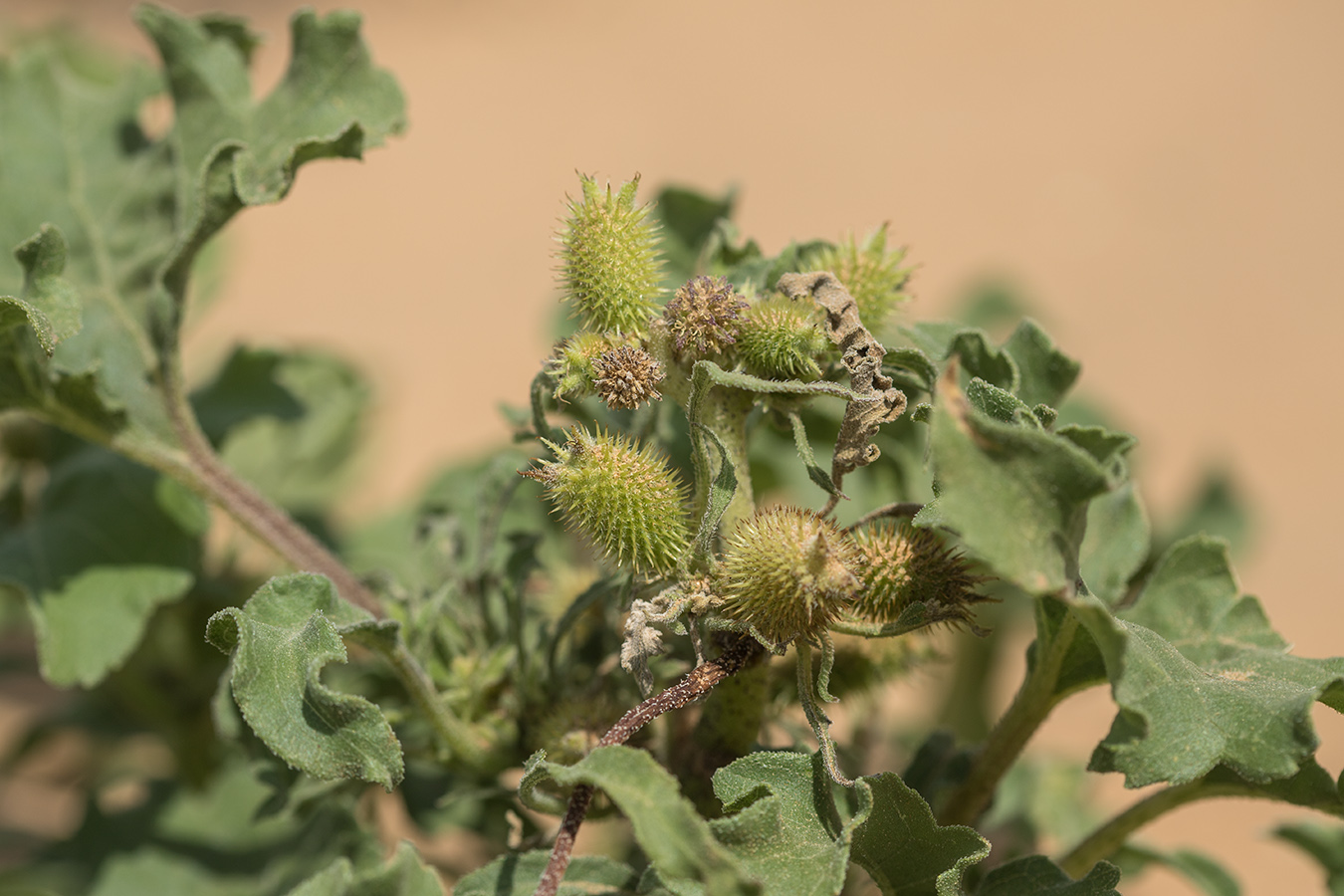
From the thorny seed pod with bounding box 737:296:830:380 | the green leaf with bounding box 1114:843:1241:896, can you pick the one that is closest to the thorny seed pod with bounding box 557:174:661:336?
the thorny seed pod with bounding box 737:296:830:380

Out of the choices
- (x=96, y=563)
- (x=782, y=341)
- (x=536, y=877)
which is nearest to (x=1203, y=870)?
(x=536, y=877)

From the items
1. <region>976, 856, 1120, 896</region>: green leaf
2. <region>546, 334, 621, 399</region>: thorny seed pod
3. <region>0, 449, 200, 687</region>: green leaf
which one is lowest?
<region>0, 449, 200, 687</region>: green leaf

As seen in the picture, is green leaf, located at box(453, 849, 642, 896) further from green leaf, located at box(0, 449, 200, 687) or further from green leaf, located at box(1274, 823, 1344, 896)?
green leaf, located at box(1274, 823, 1344, 896)

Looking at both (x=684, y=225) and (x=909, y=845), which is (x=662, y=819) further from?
(x=684, y=225)

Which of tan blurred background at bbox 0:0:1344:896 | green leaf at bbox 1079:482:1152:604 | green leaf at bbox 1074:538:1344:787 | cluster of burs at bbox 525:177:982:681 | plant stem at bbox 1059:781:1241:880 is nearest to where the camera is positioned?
green leaf at bbox 1074:538:1344:787

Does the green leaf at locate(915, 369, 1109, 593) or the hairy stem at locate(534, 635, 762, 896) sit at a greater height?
the green leaf at locate(915, 369, 1109, 593)

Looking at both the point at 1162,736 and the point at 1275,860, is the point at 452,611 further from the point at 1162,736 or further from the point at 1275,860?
the point at 1275,860

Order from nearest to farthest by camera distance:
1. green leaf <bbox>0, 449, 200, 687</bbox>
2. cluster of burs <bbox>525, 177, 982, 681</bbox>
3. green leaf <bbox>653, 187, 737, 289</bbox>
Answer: cluster of burs <bbox>525, 177, 982, 681</bbox> < green leaf <bbox>0, 449, 200, 687</bbox> < green leaf <bbox>653, 187, 737, 289</bbox>

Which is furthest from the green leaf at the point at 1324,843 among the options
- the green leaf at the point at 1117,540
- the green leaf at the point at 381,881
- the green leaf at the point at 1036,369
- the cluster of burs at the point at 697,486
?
the green leaf at the point at 381,881
